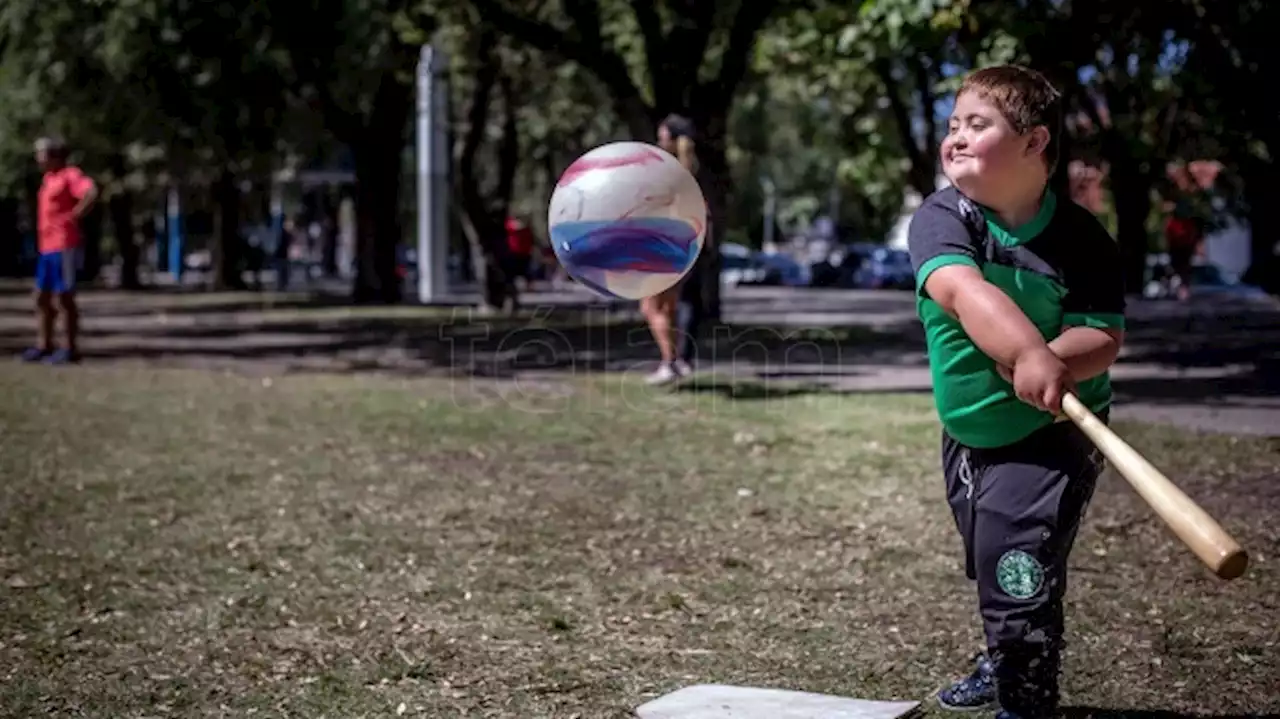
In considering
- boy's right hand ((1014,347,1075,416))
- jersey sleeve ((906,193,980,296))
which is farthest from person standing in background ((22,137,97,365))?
boy's right hand ((1014,347,1075,416))

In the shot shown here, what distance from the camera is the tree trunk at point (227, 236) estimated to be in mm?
39000

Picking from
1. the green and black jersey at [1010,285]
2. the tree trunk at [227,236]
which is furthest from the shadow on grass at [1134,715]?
the tree trunk at [227,236]

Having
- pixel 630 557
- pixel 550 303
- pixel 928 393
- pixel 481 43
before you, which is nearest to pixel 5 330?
pixel 481 43

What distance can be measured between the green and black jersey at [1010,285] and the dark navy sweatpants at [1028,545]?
0.24 ft

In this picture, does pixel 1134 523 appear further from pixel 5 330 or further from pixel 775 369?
pixel 5 330

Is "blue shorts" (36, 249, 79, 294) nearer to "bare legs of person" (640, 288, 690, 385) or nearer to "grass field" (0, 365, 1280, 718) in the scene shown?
"grass field" (0, 365, 1280, 718)

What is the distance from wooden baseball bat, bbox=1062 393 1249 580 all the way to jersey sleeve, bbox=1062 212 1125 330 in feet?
1.70

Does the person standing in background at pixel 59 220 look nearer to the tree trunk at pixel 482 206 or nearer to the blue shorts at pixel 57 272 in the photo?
the blue shorts at pixel 57 272

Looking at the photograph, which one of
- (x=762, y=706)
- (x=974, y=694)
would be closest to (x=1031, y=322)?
(x=974, y=694)

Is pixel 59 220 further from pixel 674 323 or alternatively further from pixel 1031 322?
pixel 1031 322

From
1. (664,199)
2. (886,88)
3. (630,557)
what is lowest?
(630,557)

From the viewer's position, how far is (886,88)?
2708 centimetres

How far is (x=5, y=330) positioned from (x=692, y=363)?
12.1m

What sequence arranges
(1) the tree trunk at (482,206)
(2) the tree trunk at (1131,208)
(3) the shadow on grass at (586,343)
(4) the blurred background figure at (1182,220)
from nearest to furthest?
(3) the shadow on grass at (586,343)
(2) the tree trunk at (1131,208)
(4) the blurred background figure at (1182,220)
(1) the tree trunk at (482,206)
